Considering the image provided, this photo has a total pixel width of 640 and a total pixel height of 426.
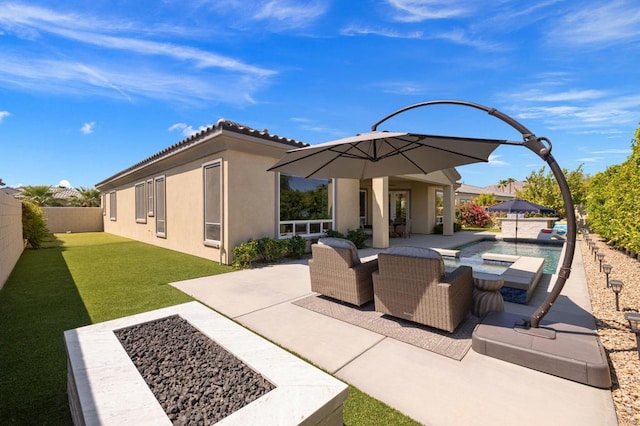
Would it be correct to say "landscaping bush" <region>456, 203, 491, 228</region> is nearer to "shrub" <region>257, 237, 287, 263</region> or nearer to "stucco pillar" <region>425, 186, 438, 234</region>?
"stucco pillar" <region>425, 186, 438, 234</region>

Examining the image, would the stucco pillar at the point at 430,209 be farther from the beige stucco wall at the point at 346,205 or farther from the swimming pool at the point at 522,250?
the beige stucco wall at the point at 346,205

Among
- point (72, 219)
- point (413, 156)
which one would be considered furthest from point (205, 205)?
point (72, 219)

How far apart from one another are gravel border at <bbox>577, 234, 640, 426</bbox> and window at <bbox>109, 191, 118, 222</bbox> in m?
25.4

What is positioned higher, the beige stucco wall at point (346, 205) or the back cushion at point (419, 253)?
the beige stucco wall at point (346, 205)

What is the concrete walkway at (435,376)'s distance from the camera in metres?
2.48

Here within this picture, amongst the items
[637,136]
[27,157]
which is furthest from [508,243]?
[27,157]

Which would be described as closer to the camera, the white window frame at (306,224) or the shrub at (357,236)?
the white window frame at (306,224)

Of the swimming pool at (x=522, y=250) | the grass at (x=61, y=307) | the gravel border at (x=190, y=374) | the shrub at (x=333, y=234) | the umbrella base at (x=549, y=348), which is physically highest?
the shrub at (x=333, y=234)

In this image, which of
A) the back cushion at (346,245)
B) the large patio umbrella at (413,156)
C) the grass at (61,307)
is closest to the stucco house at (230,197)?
the grass at (61,307)

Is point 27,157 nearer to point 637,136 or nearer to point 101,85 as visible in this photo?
point 101,85

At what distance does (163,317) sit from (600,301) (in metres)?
7.67

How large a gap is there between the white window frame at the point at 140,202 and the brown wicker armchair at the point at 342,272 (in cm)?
1381

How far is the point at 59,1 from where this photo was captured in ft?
21.1

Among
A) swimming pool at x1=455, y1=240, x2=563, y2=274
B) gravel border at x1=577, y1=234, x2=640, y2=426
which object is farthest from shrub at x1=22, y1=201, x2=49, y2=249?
gravel border at x1=577, y1=234, x2=640, y2=426
